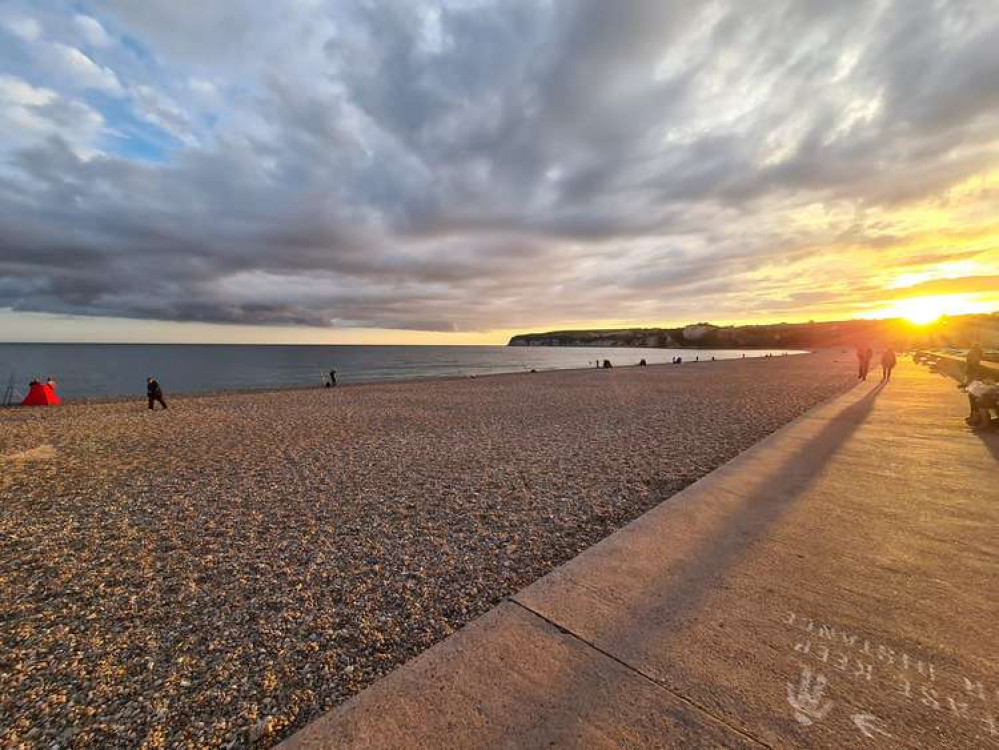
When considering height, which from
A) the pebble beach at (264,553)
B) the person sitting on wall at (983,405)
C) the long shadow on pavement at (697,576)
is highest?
the person sitting on wall at (983,405)

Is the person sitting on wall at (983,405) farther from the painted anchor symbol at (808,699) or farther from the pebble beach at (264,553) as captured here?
the painted anchor symbol at (808,699)

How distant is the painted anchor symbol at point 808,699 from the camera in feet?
6.99

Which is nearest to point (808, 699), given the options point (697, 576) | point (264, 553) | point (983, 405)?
point (697, 576)

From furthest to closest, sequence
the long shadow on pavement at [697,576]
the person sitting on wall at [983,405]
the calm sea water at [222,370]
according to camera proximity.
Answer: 1. the calm sea water at [222,370]
2. the person sitting on wall at [983,405]
3. the long shadow on pavement at [697,576]

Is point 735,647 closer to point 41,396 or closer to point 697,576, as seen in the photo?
point 697,576

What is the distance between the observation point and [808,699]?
224 cm

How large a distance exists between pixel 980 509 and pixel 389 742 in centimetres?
643

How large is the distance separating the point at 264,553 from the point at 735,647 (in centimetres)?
436

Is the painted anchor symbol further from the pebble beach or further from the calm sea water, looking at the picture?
the calm sea water

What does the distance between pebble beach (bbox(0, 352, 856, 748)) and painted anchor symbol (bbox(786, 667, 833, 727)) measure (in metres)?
1.97

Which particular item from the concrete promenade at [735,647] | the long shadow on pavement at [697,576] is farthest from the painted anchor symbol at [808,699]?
the long shadow on pavement at [697,576]

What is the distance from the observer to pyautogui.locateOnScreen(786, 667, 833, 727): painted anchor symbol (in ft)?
6.99

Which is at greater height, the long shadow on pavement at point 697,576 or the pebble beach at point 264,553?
the long shadow on pavement at point 697,576

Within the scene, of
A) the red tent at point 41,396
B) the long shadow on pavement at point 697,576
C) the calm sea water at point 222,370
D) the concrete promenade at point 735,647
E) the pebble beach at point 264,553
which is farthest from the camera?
the calm sea water at point 222,370
